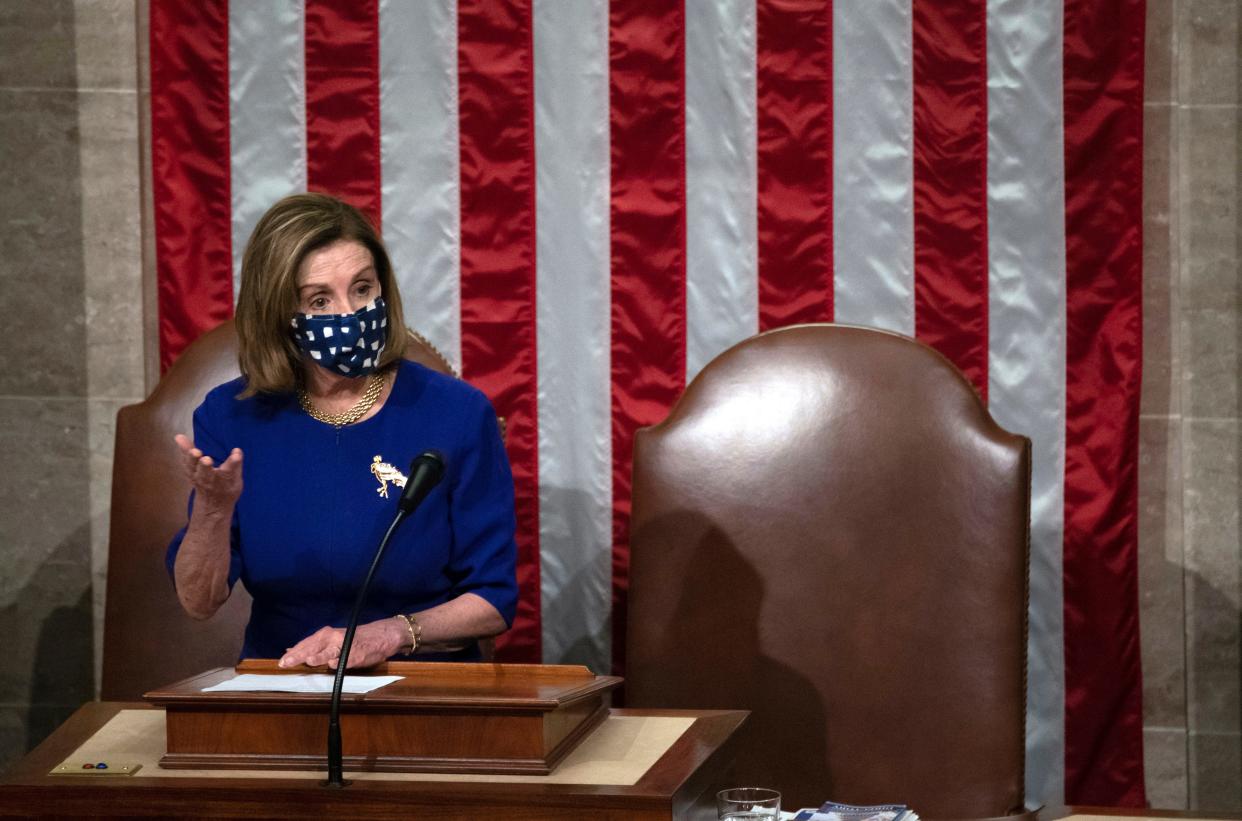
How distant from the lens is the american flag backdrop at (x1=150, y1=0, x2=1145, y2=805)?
3.40 metres

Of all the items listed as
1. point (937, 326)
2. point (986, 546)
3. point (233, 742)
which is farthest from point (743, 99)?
point (233, 742)

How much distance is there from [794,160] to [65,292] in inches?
71.0

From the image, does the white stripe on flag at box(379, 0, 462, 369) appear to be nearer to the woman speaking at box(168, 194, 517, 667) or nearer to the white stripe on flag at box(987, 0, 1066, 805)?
the woman speaking at box(168, 194, 517, 667)

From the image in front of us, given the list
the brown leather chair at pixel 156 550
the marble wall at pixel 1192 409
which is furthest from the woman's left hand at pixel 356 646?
Result: the marble wall at pixel 1192 409

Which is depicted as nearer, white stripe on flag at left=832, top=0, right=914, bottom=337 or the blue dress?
the blue dress

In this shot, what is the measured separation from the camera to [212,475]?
2172 millimetres

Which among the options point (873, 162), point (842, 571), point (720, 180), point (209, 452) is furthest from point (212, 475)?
point (873, 162)

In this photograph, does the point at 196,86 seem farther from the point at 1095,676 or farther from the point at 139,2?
the point at 1095,676

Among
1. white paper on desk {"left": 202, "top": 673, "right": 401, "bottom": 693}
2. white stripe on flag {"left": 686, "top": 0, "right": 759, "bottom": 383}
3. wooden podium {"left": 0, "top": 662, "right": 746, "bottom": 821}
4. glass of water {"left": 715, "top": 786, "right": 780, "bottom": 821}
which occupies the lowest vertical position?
glass of water {"left": 715, "top": 786, "right": 780, "bottom": 821}

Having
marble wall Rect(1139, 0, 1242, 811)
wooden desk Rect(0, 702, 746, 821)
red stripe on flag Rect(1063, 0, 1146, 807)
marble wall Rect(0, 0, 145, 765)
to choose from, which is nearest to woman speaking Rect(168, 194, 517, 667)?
wooden desk Rect(0, 702, 746, 821)

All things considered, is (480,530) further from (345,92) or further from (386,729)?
(345,92)

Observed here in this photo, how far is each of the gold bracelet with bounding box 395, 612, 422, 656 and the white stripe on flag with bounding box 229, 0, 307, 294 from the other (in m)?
1.45

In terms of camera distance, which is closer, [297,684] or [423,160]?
[297,684]

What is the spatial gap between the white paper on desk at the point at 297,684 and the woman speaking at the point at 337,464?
46cm
